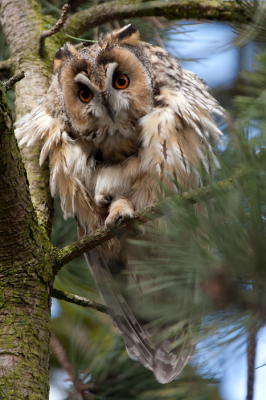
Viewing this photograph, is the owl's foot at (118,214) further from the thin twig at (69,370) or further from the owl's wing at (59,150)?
the thin twig at (69,370)

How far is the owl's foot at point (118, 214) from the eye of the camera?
5.41ft

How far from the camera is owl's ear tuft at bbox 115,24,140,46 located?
6.37ft

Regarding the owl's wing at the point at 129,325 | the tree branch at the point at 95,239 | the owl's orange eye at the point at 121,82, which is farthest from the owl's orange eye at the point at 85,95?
the owl's wing at the point at 129,325

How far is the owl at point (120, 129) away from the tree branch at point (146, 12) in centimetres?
32

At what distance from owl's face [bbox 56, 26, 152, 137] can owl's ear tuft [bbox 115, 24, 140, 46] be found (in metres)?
0.03

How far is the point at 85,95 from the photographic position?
5.99ft

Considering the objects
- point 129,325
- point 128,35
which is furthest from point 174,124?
point 129,325

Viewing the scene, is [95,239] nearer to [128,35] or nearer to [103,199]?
[103,199]

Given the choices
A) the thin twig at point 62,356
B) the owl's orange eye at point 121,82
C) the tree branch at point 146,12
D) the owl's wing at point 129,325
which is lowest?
the thin twig at point 62,356

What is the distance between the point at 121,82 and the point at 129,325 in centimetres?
111

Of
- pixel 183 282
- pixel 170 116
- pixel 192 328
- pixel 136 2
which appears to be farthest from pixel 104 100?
pixel 192 328

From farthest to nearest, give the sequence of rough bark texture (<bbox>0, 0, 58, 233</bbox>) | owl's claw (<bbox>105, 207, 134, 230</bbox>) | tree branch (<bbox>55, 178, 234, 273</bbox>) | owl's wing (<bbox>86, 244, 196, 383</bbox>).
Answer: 1. owl's wing (<bbox>86, 244, 196, 383</bbox>)
2. rough bark texture (<bbox>0, 0, 58, 233</bbox>)
3. owl's claw (<bbox>105, 207, 134, 230</bbox>)
4. tree branch (<bbox>55, 178, 234, 273</bbox>)

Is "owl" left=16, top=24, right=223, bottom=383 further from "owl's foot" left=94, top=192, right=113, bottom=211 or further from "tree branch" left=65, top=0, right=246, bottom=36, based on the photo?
"tree branch" left=65, top=0, right=246, bottom=36

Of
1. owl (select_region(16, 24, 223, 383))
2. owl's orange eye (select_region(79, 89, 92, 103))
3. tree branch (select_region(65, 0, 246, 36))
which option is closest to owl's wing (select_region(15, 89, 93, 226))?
owl (select_region(16, 24, 223, 383))
